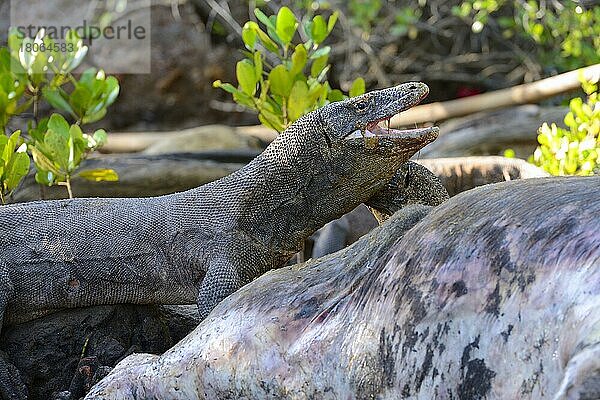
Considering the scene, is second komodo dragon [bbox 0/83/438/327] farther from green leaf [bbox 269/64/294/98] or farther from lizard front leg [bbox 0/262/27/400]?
green leaf [bbox 269/64/294/98]

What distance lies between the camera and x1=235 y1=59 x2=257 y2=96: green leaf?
130 inches

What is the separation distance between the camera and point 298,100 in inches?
134

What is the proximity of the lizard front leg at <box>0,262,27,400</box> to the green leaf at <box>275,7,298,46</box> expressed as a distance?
1348 millimetres

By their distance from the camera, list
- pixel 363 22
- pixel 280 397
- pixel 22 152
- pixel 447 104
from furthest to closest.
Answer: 1. pixel 363 22
2. pixel 447 104
3. pixel 22 152
4. pixel 280 397

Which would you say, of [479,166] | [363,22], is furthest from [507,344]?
[363,22]

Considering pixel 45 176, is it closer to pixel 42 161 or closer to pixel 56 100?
pixel 42 161

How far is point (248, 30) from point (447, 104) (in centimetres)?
405

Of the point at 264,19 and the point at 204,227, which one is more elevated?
the point at 264,19

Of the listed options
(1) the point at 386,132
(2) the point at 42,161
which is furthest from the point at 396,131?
(2) the point at 42,161

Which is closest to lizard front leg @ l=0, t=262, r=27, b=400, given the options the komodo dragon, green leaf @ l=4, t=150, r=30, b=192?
the komodo dragon

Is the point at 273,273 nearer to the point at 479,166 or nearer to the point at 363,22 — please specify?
the point at 479,166

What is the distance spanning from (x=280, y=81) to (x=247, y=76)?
0.42 ft

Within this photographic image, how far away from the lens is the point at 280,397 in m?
1.83

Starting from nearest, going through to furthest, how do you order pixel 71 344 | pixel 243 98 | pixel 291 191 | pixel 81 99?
pixel 291 191 → pixel 71 344 → pixel 243 98 → pixel 81 99
